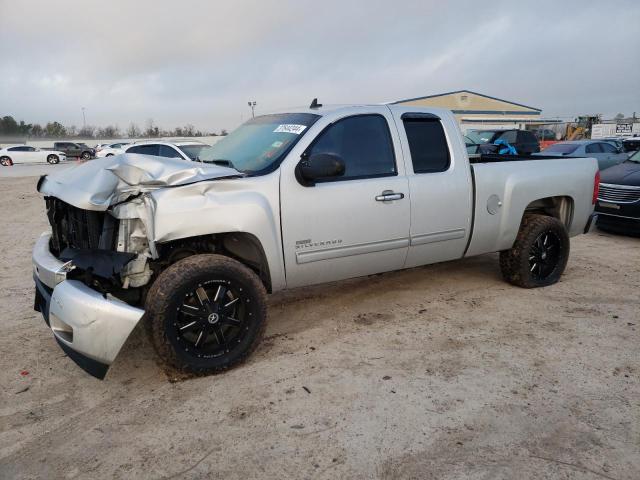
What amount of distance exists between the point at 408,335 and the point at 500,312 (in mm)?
1051

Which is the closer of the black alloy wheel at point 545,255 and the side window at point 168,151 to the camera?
the black alloy wheel at point 545,255

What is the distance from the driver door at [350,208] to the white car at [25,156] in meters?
35.0

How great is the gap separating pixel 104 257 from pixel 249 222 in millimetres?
940

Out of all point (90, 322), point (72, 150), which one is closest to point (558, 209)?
point (90, 322)

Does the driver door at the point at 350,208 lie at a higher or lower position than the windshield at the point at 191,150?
lower

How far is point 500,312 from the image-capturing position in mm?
4328

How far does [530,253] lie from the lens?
16.0 ft

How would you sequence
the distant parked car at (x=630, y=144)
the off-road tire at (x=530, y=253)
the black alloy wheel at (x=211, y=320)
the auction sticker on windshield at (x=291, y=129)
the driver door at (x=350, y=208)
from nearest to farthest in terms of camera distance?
1. the black alloy wheel at (x=211, y=320)
2. the driver door at (x=350, y=208)
3. the auction sticker on windshield at (x=291, y=129)
4. the off-road tire at (x=530, y=253)
5. the distant parked car at (x=630, y=144)

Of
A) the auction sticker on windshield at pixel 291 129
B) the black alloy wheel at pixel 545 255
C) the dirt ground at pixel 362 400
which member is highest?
the auction sticker on windshield at pixel 291 129

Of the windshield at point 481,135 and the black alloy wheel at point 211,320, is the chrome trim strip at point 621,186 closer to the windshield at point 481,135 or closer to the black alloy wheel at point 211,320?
the black alloy wheel at point 211,320

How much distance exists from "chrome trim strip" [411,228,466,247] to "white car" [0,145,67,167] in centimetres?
3528

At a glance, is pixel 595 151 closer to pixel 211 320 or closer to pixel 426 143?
pixel 426 143

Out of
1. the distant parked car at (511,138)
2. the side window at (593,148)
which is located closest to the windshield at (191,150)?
the distant parked car at (511,138)

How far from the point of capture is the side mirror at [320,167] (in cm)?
333
